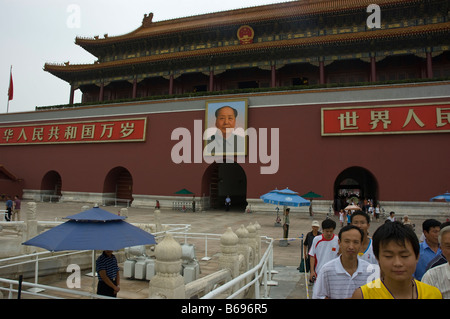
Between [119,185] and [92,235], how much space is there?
20581 millimetres

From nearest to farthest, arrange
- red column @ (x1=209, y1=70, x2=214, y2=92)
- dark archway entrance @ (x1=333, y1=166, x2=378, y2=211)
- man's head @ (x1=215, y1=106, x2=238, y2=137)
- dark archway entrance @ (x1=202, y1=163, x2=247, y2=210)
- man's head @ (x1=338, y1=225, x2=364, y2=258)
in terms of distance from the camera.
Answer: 1. man's head @ (x1=338, y1=225, x2=364, y2=258)
2. man's head @ (x1=215, y1=106, x2=238, y2=137)
3. dark archway entrance @ (x1=202, y1=163, x2=247, y2=210)
4. red column @ (x1=209, y1=70, x2=214, y2=92)
5. dark archway entrance @ (x1=333, y1=166, x2=378, y2=211)

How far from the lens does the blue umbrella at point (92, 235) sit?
3797 mm

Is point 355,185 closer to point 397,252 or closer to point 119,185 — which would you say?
point 119,185

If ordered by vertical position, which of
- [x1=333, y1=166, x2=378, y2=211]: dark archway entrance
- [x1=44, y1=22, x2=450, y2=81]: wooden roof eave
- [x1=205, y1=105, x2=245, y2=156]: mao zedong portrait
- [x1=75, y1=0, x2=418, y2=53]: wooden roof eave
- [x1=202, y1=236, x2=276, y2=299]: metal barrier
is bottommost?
[x1=202, y1=236, x2=276, y2=299]: metal barrier

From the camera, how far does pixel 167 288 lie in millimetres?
2844

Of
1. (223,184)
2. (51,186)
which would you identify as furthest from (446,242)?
(51,186)

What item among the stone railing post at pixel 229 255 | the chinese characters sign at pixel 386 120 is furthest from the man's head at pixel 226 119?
the stone railing post at pixel 229 255

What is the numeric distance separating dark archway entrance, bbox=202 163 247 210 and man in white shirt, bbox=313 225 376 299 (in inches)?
684

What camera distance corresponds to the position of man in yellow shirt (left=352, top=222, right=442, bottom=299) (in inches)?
74.0

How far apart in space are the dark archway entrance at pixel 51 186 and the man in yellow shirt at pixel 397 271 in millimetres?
25416

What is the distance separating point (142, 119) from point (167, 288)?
19.7 m

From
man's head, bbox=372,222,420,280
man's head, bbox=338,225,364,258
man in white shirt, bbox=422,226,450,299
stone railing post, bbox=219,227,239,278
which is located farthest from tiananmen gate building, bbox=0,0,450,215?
man's head, bbox=372,222,420,280

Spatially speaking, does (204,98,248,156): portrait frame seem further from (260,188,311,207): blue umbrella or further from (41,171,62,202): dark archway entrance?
(41,171,62,202): dark archway entrance

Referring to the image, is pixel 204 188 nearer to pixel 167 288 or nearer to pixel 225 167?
pixel 225 167
